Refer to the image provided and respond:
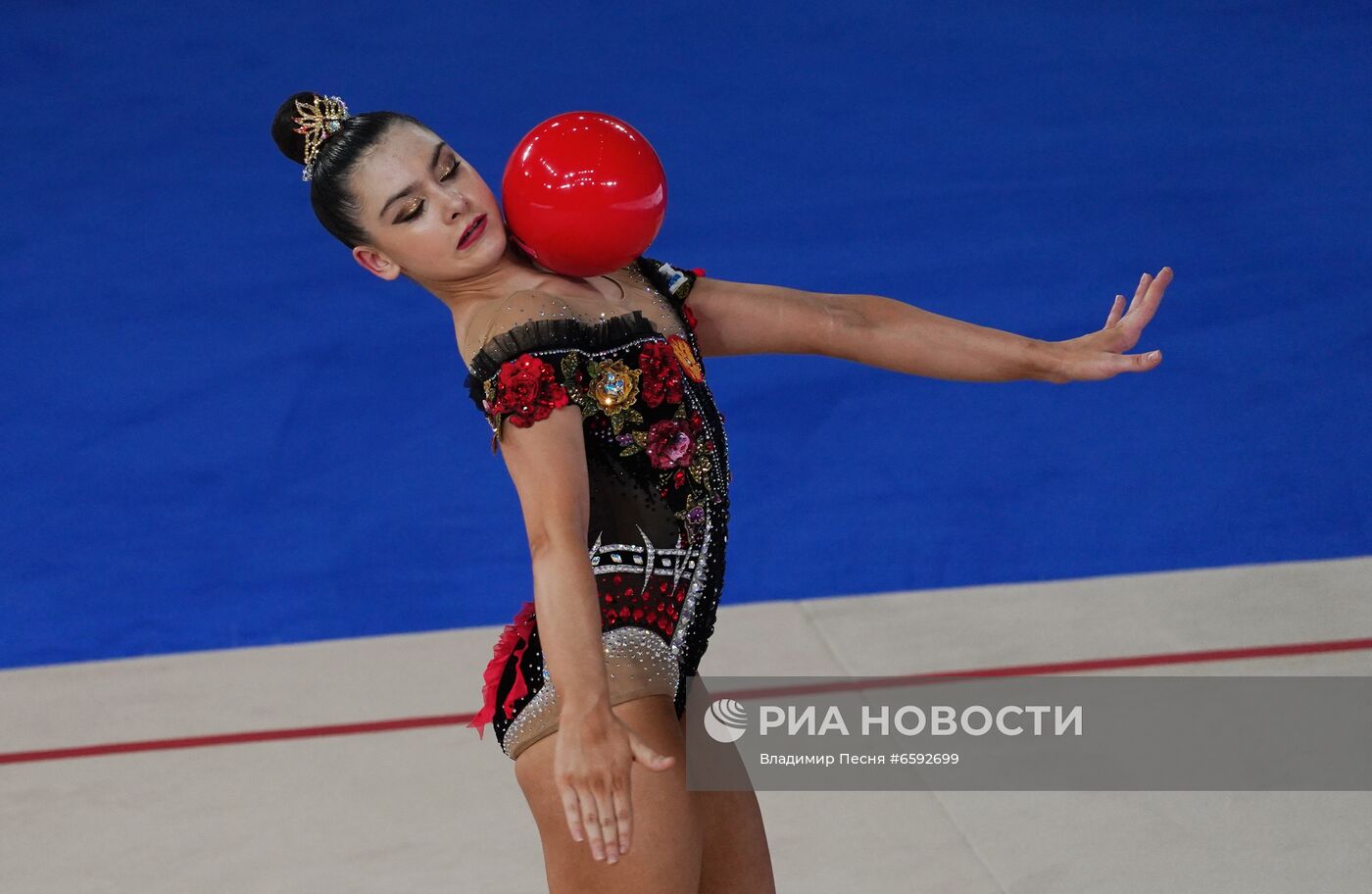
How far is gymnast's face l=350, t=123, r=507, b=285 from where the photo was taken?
1854 millimetres

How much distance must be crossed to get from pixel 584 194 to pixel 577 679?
1.76 ft

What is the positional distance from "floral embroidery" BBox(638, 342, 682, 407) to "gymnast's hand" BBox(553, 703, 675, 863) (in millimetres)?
382

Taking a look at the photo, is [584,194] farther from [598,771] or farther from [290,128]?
[598,771]

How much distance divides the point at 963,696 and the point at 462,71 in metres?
4.79

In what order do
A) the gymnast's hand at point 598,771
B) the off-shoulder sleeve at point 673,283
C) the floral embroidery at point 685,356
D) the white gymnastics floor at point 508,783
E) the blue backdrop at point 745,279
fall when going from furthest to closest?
the blue backdrop at point 745,279 < the white gymnastics floor at point 508,783 < the off-shoulder sleeve at point 673,283 < the floral embroidery at point 685,356 < the gymnast's hand at point 598,771

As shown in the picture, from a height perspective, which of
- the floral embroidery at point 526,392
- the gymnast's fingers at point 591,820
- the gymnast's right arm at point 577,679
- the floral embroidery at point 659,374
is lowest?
the gymnast's fingers at point 591,820

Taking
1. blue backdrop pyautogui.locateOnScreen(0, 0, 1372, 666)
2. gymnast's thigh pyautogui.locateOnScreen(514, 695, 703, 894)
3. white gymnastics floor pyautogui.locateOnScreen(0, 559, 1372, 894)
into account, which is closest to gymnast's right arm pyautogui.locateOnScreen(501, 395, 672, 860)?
gymnast's thigh pyautogui.locateOnScreen(514, 695, 703, 894)

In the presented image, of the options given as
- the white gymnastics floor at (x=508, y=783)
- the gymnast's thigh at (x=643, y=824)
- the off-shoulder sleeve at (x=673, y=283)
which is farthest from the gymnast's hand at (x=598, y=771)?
the white gymnastics floor at (x=508, y=783)

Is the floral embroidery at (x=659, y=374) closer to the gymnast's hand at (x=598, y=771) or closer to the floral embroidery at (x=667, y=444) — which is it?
the floral embroidery at (x=667, y=444)

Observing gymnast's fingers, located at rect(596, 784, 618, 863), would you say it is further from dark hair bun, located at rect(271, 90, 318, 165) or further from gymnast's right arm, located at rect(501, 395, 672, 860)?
dark hair bun, located at rect(271, 90, 318, 165)

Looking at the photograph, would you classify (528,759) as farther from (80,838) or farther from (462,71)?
(462,71)

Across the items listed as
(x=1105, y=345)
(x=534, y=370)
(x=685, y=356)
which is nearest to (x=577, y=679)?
(x=534, y=370)

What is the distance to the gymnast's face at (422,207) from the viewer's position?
1.85 metres

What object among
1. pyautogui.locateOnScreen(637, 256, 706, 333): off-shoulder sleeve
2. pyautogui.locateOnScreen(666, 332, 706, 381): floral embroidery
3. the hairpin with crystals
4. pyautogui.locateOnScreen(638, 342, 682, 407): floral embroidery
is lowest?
pyautogui.locateOnScreen(638, 342, 682, 407): floral embroidery
